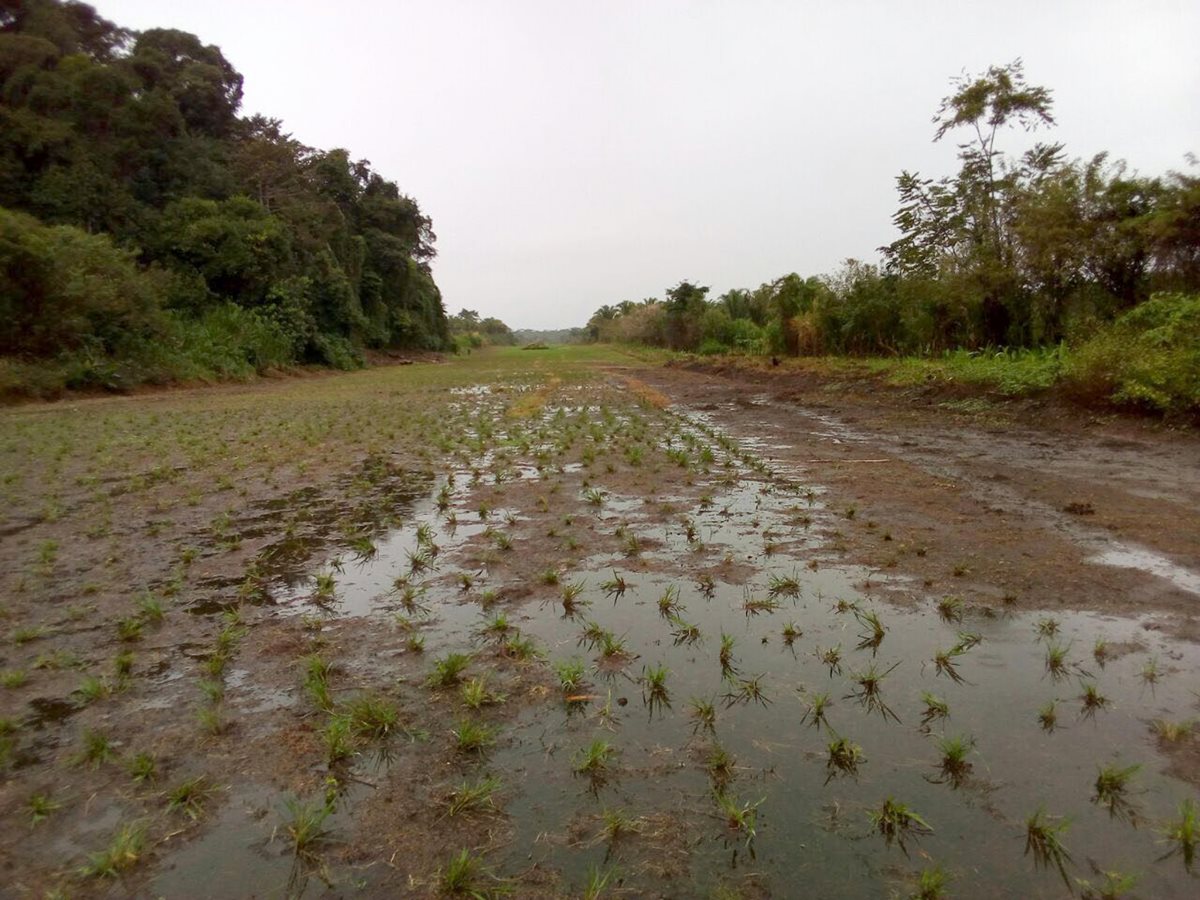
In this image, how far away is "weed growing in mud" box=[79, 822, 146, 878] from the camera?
226cm

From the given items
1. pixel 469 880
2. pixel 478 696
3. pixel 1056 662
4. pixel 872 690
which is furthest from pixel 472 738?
pixel 1056 662

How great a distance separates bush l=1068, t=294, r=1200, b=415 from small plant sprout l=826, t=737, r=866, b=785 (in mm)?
8827

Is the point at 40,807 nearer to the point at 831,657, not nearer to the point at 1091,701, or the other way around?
the point at 831,657

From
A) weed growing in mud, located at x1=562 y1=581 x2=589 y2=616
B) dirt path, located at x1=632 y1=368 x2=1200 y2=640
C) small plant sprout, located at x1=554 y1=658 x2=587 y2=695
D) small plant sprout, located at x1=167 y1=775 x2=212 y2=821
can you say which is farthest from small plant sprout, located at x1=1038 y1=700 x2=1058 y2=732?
small plant sprout, located at x1=167 y1=775 x2=212 y2=821

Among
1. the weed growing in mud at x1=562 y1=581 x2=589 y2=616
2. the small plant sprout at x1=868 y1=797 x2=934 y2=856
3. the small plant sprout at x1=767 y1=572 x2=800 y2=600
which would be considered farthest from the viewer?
the small plant sprout at x1=767 y1=572 x2=800 y2=600

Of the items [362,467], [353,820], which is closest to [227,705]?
[353,820]

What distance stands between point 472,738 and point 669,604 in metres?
1.77

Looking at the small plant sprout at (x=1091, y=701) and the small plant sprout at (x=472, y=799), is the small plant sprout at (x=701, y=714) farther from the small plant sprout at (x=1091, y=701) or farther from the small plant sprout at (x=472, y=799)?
the small plant sprout at (x=1091, y=701)

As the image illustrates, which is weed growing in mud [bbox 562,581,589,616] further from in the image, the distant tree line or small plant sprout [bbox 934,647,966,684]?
the distant tree line

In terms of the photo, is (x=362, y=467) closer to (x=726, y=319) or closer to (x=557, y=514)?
(x=557, y=514)

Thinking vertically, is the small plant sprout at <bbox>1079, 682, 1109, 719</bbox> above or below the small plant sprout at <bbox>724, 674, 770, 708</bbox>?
above

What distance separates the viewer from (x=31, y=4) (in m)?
27.4

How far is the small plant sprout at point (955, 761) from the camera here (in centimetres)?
265

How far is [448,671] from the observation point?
353 cm
